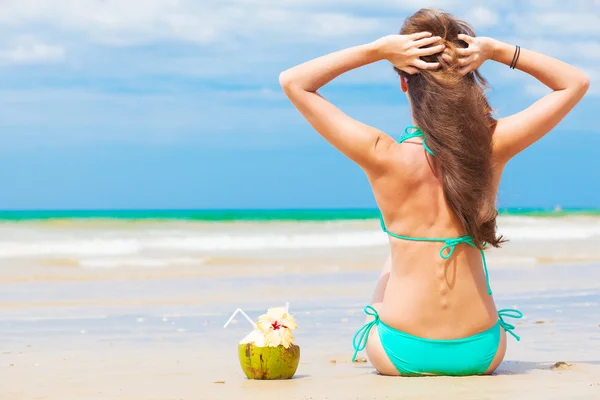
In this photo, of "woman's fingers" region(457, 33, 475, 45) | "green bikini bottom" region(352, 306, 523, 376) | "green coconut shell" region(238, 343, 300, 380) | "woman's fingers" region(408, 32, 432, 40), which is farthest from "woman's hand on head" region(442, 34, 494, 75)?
"green coconut shell" region(238, 343, 300, 380)

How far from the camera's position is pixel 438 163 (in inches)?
153

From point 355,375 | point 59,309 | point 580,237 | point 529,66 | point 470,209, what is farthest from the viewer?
point 580,237

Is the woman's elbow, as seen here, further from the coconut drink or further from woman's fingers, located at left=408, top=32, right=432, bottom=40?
the coconut drink

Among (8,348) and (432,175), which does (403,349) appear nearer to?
(432,175)

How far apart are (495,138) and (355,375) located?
56.4 inches

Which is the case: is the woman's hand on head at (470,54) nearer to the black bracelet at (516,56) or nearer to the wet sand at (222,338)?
the black bracelet at (516,56)

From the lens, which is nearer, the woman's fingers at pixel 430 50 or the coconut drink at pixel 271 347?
the woman's fingers at pixel 430 50

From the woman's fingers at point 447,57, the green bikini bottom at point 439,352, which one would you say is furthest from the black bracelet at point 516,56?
the green bikini bottom at point 439,352

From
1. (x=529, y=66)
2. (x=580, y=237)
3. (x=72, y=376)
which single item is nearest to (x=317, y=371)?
(x=72, y=376)

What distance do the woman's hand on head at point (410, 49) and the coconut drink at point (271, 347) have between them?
137 cm

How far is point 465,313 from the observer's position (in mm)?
4016

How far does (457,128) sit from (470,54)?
1.15 feet

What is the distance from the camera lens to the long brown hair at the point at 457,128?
3818 millimetres

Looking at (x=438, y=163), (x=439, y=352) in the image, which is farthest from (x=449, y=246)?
(x=439, y=352)
